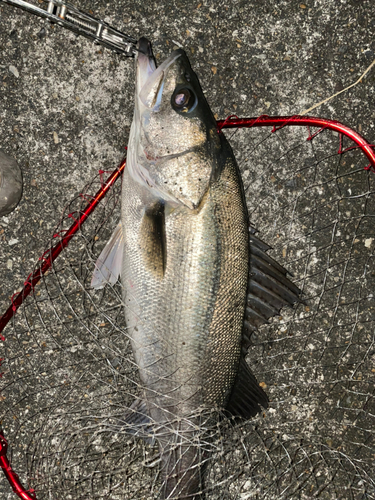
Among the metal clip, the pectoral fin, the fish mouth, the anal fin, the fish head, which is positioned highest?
the metal clip

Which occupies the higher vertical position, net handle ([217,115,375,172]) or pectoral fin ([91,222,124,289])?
net handle ([217,115,375,172])

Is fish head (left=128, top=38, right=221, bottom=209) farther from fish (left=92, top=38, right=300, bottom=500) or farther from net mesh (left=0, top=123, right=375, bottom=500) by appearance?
net mesh (left=0, top=123, right=375, bottom=500)

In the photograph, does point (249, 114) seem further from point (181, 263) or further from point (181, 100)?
point (181, 263)

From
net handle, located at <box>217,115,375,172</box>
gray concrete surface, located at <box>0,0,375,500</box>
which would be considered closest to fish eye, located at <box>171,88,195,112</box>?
net handle, located at <box>217,115,375,172</box>

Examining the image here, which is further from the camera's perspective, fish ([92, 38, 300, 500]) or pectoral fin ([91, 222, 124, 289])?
pectoral fin ([91, 222, 124, 289])

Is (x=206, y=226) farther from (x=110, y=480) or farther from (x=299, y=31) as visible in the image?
(x=110, y=480)

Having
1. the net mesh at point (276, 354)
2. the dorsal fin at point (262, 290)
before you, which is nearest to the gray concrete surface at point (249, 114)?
the net mesh at point (276, 354)
